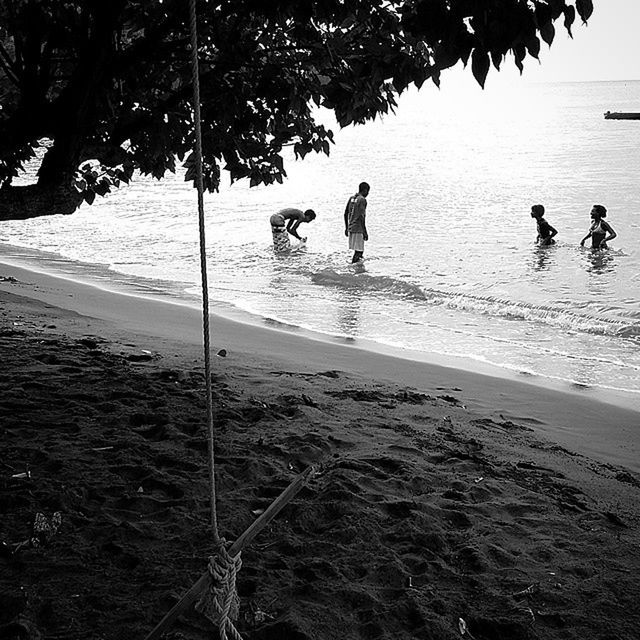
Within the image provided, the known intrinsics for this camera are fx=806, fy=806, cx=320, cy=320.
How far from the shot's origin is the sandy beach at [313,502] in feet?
10.5

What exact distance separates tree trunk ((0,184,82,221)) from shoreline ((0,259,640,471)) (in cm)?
207

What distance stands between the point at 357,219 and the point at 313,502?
12.2m

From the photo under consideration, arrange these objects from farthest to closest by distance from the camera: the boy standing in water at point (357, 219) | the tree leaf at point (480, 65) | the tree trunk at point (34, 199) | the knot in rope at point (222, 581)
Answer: the boy standing in water at point (357, 219) → the tree trunk at point (34, 199) → the tree leaf at point (480, 65) → the knot in rope at point (222, 581)

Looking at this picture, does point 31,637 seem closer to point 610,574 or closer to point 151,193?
point 610,574

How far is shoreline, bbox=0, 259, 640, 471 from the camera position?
6.22 meters

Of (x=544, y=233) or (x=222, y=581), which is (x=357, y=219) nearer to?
(x=544, y=233)

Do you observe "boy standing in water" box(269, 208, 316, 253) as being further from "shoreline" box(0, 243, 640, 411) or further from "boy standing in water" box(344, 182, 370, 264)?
"shoreline" box(0, 243, 640, 411)

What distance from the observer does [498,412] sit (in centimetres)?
645

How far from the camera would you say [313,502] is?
411cm

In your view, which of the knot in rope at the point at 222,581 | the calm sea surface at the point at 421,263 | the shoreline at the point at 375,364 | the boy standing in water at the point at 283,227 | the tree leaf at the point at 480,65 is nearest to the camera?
the knot in rope at the point at 222,581

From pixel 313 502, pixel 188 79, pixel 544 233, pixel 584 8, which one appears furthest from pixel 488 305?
pixel 584 8

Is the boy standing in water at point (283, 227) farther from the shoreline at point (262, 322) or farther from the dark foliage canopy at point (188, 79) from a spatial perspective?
the dark foliage canopy at point (188, 79)

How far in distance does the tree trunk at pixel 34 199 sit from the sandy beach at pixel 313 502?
1.16 meters

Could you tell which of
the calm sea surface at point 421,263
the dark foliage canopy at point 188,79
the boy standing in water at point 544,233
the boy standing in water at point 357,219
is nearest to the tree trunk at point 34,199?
the dark foliage canopy at point 188,79
